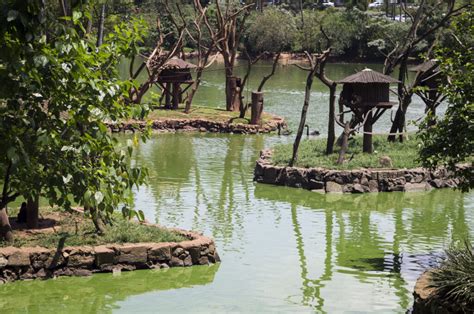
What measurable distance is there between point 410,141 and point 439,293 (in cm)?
1543

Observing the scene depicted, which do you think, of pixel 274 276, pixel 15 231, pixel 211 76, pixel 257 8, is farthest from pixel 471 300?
pixel 257 8

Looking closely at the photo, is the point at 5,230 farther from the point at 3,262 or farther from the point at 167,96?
the point at 167,96

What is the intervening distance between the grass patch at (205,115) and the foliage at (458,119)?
18.7m

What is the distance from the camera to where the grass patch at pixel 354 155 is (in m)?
22.5

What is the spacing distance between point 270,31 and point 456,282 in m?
63.7

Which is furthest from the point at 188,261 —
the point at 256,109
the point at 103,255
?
the point at 256,109

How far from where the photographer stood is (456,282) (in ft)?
35.7

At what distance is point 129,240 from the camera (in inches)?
569

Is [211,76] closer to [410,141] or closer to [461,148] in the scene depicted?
[410,141]

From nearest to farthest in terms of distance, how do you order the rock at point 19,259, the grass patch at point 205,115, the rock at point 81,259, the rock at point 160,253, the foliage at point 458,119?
the foliage at point 458,119 → the rock at point 19,259 → the rock at point 81,259 → the rock at point 160,253 → the grass patch at point 205,115

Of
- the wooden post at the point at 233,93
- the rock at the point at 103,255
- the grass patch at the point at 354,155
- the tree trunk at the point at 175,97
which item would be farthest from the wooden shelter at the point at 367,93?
the tree trunk at the point at 175,97

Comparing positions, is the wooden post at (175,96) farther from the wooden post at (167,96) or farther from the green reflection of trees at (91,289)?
the green reflection of trees at (91,289)

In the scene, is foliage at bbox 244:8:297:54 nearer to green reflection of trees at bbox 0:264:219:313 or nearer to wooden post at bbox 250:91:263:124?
wooden post at bbox 250:91:263:124

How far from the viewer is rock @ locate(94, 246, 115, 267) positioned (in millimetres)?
13891
